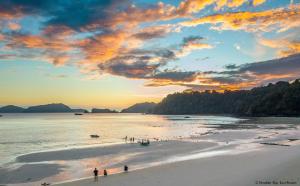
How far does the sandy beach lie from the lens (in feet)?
83.0

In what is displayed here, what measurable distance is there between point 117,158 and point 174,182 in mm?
20426

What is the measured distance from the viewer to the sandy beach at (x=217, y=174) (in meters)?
25.3

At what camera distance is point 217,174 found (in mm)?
28500

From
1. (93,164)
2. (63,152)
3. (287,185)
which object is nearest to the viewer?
(287,185)

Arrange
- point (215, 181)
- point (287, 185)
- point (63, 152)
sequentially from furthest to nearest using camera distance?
point (63, 152), point (215, 181), point (287, 185)

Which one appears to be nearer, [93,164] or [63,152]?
[93,164]

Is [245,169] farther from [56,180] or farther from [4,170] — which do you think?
[4,170]

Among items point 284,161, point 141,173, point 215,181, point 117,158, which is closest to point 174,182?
point 215,181

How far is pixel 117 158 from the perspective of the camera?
45.3 meters

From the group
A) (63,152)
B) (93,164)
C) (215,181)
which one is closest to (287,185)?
(215,181)

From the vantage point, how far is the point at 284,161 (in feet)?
111

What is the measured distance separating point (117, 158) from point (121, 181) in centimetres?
1757

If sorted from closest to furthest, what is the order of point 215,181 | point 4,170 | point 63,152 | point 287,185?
1. point 287,185
2. point 215,181
3. point 4,170
4. point 63,152

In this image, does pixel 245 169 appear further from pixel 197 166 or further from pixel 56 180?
pixel 56 180
